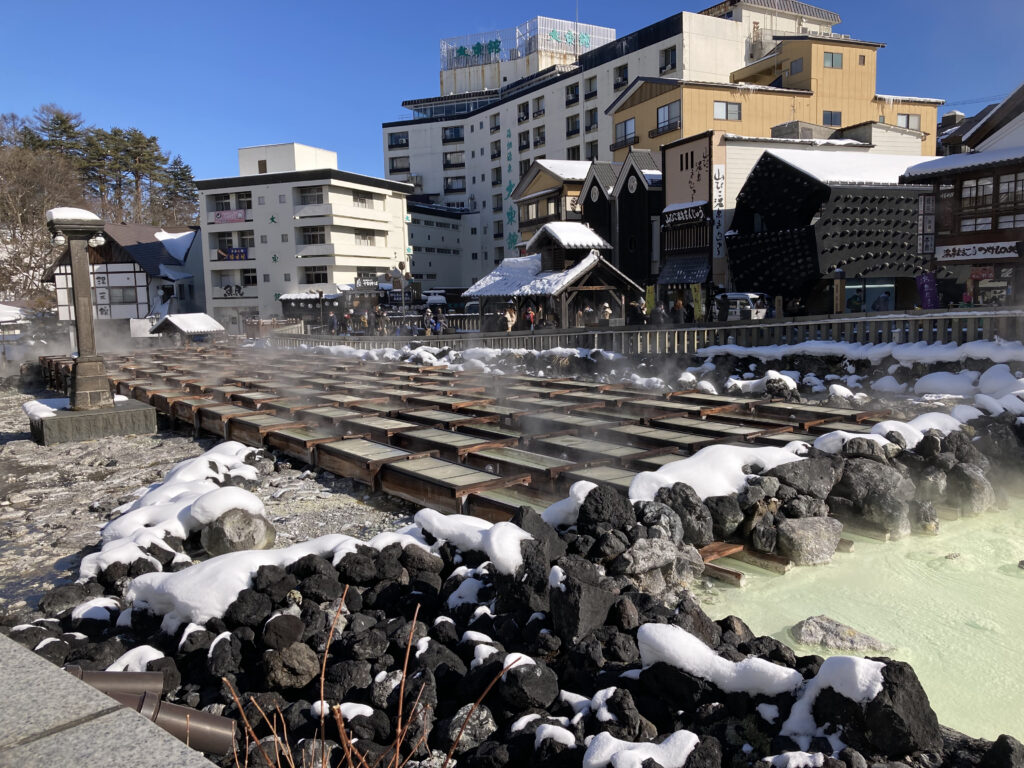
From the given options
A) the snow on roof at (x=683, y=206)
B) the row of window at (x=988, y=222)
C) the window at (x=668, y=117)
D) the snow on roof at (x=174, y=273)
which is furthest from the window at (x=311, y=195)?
the row of window at (x=988, y=222)

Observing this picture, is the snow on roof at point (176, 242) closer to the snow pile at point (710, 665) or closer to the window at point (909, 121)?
the window at point (909, 121)

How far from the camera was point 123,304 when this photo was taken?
1848 inches

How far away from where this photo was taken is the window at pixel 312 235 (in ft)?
164

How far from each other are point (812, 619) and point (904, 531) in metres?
2.54

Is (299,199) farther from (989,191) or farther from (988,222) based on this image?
(988,222)

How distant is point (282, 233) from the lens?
5025 cm

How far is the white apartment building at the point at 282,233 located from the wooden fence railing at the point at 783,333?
96.3ft

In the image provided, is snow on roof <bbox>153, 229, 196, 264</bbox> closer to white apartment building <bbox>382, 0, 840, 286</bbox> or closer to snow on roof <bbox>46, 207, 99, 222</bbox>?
white apartment building <bbox>382, 0, 840, 286</bbox>

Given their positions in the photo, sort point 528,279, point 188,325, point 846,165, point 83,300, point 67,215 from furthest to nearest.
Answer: point 188,325 < point 528,279 < point 846,165 < point 83,300 < point 67,215

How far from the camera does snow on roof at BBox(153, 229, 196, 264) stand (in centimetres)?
5103

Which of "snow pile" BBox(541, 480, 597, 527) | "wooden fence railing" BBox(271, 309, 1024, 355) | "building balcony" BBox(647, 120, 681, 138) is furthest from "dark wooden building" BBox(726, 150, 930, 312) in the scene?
"snow pile" BBox(541, 480, 597, 527)

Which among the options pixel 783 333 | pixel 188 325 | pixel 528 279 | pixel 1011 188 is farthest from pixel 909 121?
pixel 188 325

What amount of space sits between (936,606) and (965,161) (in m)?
20.8

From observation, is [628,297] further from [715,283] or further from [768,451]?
[768,451]
